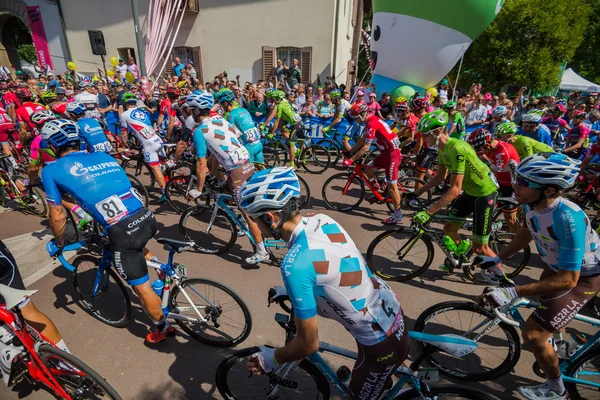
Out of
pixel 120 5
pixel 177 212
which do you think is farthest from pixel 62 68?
pixel 177 212

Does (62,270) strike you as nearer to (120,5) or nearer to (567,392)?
(567,392)

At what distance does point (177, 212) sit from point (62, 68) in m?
23.8

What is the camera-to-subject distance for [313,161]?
9695 mm

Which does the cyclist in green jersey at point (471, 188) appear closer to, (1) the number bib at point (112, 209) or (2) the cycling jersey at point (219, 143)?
(2) the cycling jersey at point (219, 143)

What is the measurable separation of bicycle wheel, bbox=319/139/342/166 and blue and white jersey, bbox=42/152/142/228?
7.13 m

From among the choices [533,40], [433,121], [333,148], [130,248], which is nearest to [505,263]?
[433,121]

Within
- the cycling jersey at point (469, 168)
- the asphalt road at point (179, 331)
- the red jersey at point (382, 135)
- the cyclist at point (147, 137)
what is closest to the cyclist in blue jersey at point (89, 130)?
the cyclist at point (147, 137)

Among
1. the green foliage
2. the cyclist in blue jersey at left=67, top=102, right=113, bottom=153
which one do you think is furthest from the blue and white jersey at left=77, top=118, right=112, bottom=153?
the green foliage

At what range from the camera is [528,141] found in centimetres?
566

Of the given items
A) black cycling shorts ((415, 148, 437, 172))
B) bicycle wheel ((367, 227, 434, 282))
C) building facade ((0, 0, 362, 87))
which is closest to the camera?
bicycle wheel ((367, 227, 434, 282))

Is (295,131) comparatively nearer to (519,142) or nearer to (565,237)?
(519,142)

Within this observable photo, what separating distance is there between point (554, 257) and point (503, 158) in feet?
9.74

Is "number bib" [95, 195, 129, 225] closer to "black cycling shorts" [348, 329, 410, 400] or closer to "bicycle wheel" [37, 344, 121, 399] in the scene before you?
"bicycle wheel" [37, 344, 121, 399]

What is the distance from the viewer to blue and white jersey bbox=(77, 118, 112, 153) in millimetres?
5961
